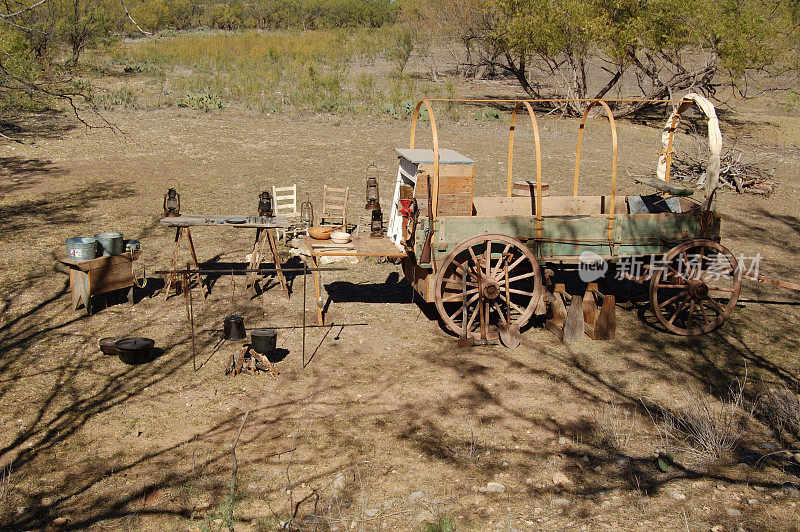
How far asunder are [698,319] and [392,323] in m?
3.92

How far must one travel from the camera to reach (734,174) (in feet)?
51.4

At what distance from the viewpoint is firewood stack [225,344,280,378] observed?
6895 millimetres

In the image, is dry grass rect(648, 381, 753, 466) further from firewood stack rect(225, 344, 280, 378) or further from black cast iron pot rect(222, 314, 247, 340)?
black cast iron pot rect(222, 314, 247, 340)

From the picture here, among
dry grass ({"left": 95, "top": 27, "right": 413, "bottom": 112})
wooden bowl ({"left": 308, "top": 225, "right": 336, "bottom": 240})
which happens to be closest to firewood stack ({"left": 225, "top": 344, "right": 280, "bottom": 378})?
wooden bowl ({"left": 308, "top": 225, "right": 336, "bottom": 240})

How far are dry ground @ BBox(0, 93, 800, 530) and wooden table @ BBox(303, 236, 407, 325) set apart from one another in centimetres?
67

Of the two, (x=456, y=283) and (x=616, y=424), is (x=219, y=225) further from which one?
(x=616, y=424)

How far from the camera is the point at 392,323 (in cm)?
834

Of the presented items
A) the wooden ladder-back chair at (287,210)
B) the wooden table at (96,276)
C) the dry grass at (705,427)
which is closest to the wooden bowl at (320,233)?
the wooden table at (96,276)

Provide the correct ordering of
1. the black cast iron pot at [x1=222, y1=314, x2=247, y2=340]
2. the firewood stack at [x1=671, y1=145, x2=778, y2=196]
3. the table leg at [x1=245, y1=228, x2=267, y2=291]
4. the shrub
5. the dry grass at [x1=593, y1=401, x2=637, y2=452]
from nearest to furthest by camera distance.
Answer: the dry grass at [x1=593, y1=401, x2=637, y2=452] → the black cast iron pot at [x1=222, y1=314, x2=247, y2=340] → the table leg at [x1=245, y1=228, x2=267, y2=291] → the firewood stack at [x1=671, y1=145, x2=778, y2=196] → the shrub

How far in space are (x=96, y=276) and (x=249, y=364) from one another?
2526mm

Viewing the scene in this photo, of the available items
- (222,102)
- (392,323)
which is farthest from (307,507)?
(222,102)

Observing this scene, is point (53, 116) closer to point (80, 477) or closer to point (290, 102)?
point (290, 102)

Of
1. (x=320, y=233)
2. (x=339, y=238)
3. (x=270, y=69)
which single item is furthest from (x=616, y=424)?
(x=270, y=69)

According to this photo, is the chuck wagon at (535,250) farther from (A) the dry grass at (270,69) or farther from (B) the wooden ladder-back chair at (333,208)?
(A) the dry grass at (270,69)
